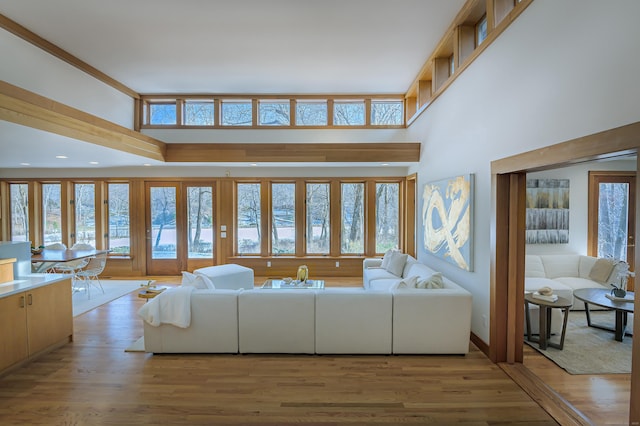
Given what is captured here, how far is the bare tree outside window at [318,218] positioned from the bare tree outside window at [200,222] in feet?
7.57

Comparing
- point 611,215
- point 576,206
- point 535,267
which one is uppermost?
point 576,206

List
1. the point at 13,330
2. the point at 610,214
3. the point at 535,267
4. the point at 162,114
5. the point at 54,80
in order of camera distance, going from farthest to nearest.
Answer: the point at 162,114 < the point at 610,214 < the point at 535,267 < the point at 54,80 < the point at 13,330

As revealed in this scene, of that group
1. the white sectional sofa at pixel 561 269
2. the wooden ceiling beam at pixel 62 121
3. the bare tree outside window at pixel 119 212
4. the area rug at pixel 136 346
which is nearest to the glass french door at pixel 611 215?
the white sectional sofa at pixel 561 269

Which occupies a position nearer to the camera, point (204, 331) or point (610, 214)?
point (204, 331)

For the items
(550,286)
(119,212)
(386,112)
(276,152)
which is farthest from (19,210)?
(550,286)

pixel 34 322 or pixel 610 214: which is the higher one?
pixel 610 214

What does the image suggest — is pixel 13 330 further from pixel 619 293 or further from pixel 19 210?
pixel 619 293

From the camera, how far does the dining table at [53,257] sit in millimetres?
5012

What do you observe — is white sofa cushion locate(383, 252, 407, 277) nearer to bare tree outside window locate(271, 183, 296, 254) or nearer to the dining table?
bare tree outside window locate(271, 183, 296, 254)

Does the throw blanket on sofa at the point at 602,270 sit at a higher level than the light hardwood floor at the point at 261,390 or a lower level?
higher

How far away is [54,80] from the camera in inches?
180

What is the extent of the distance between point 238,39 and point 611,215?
6.65 m

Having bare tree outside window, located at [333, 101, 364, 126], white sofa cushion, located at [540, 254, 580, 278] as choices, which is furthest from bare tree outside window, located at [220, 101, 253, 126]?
white sofa cushion, located at [540, 254, 580, 278]

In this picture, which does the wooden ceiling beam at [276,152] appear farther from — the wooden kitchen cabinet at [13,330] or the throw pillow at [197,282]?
the wooden kitchen cabinet at [13,330]
